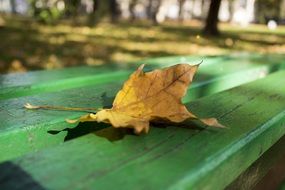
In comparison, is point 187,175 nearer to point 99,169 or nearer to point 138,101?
point 99,169

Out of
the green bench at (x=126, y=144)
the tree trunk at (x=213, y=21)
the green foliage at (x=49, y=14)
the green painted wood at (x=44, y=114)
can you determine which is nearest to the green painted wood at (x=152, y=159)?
the green bench at (x=126, y=144)

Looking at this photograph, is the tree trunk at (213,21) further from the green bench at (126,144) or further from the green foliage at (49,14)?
the green bench at (126,144)

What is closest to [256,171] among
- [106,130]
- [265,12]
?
[106,130]

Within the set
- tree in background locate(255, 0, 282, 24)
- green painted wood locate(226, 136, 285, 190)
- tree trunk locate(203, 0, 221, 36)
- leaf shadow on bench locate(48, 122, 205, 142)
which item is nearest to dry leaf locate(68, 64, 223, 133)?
leaf shadow on bench locate(48, 122, 205, 142)

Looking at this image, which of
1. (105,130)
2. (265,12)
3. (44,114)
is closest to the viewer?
(105,130)

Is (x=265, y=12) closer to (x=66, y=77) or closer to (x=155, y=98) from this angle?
(x=66, y=77)
